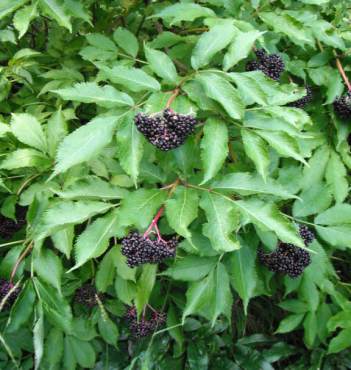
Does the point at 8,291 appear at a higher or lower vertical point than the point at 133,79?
lower

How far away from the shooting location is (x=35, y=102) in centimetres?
242

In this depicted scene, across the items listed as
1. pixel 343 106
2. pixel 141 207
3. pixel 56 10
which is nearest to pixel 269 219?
pixel 141 207

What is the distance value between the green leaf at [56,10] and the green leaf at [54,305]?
3.30 ft

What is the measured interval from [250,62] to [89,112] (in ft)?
3.03

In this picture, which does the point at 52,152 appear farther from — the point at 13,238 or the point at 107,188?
the point at 13,238

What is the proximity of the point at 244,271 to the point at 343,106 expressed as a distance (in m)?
0.86

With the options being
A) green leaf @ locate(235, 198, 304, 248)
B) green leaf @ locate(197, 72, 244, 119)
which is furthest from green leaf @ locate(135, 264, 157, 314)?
green leaf @ locate(197, 72, 244, 119)

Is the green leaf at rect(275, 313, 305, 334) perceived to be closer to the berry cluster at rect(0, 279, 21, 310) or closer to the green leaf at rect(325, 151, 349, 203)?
the green leaf at rect(325, 151, 349, 203)

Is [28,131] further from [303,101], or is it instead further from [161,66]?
[303,101]

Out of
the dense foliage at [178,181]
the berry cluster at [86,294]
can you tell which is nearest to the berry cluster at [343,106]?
the dense foliage at [178,181]

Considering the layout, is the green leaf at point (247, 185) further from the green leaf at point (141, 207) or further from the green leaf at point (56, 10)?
the green leaf at point (56, 10)

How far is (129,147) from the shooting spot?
58.1 inches

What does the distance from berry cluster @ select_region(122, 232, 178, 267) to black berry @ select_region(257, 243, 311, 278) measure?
0.55m

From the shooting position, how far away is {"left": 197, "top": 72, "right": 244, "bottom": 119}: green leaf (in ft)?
4.71
